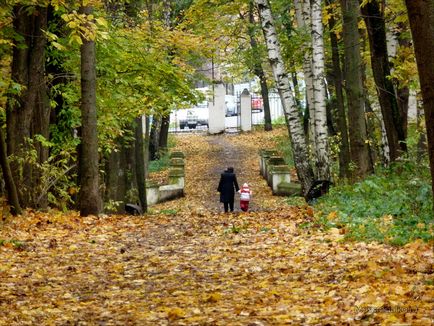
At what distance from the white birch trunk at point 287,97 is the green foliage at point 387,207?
2367mm

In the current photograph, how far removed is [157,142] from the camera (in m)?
45.2

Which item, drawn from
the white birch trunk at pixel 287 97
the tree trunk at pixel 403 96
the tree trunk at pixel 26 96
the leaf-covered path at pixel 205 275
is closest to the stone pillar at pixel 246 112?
the tree trunk at pixel 403 96

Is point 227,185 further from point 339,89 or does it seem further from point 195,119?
point 195,119

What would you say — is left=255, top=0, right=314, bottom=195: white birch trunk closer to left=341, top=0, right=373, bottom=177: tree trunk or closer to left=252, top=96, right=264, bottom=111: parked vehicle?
left=341, top=0, right=373, bottom=177: tree trunk

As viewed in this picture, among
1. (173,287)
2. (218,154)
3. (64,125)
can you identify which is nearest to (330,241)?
(173,287)

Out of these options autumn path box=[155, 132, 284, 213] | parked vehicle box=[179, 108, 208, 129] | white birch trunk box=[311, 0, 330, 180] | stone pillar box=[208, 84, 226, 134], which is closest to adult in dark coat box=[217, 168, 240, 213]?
white birch trunk box=[311, 0, 330, 180]

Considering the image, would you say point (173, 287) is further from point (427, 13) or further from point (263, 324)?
point (427, 13)

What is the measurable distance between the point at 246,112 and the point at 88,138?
37089 millimetres

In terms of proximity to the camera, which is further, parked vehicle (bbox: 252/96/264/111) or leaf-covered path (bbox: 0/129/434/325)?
parked vehicle (bbox: 252/96/264/111)

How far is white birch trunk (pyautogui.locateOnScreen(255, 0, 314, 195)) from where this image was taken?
21203 mm

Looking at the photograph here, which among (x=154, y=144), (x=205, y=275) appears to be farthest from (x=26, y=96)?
(x=154, y=144)

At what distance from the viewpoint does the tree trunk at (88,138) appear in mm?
17219

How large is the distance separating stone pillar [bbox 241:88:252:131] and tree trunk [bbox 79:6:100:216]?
35.9 m

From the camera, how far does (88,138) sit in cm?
1752
